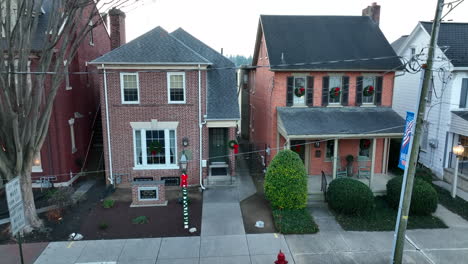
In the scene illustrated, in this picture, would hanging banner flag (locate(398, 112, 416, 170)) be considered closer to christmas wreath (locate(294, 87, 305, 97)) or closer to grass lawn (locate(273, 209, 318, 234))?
grass lawn (locate(273, 209, 318, 234))

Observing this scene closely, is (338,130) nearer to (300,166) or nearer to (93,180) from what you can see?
(300,166)

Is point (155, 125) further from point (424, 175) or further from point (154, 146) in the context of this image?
point (424, 175)

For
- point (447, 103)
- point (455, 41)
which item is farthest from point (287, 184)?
point (455, 41)

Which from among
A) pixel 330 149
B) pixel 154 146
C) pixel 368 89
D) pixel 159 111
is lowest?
pixel 330 149

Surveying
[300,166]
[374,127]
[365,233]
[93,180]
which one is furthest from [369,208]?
[93,180]

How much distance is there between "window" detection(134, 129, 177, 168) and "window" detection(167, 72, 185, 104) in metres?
1.46

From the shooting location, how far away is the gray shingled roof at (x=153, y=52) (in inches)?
552

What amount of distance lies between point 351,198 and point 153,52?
1000 cm

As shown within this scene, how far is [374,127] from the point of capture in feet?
48.9

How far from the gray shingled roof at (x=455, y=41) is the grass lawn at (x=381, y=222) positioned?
8.18 metres

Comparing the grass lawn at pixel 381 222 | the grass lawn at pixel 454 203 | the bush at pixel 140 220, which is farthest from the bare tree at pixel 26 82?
the grass lawn at pixel 454 203

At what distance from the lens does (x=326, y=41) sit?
17.1 meters

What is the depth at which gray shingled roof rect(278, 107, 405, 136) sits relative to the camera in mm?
14609

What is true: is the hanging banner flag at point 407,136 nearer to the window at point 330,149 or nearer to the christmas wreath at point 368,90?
the window at point 330,149
